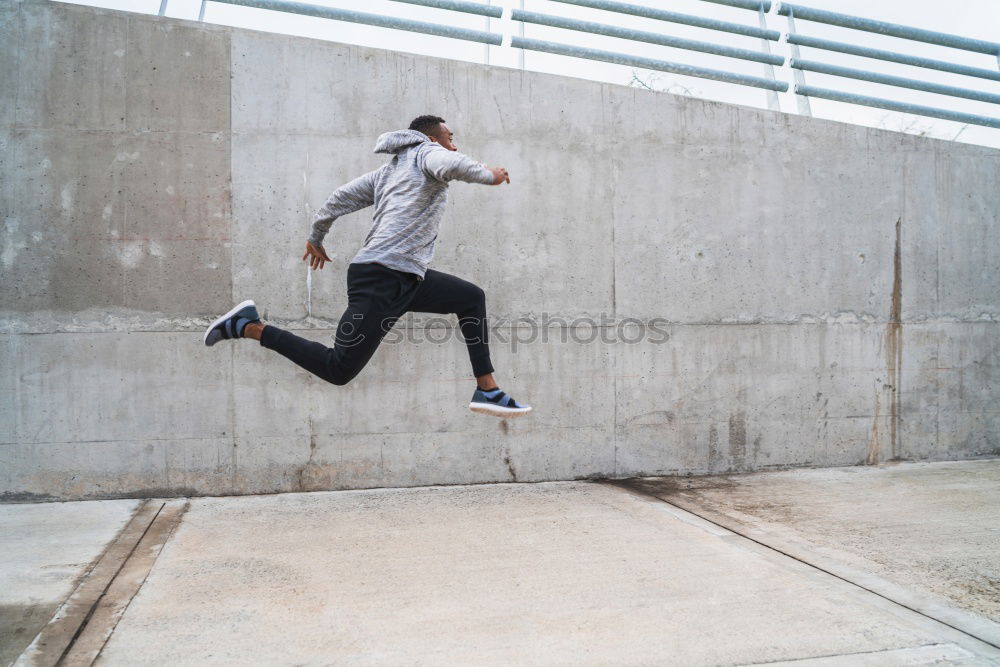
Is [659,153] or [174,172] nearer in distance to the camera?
[174,172]

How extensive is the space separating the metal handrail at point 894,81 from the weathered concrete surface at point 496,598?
4.18 m

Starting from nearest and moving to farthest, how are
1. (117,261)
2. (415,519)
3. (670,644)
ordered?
(670,644) → (415,519) → (117,261)

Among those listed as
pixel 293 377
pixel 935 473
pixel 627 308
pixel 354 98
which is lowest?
pixel 935 473

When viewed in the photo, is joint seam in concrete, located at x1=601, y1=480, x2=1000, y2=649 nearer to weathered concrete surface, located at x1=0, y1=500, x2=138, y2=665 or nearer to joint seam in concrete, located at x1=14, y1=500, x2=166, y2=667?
joint seam in concrete, located at x1=14, y1=500, x2=166, y2=667

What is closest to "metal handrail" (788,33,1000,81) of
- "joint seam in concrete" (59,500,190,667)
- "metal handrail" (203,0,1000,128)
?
"metal handrail" (203,0,1000,128)

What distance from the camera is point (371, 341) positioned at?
12.2 ft

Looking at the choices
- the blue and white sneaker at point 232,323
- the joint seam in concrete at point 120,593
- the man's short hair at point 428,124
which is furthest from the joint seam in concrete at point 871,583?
the joint seam in concrete at point 120,593

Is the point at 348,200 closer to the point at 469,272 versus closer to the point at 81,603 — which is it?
the point at 469,272

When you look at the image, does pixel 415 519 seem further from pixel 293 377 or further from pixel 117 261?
pixel 117 261

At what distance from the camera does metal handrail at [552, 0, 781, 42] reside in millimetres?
6102

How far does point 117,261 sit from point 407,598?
3388 millimetres

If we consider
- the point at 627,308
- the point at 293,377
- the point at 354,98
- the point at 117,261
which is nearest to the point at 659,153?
the point at 627,308

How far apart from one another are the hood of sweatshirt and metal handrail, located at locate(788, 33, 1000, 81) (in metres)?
4.21

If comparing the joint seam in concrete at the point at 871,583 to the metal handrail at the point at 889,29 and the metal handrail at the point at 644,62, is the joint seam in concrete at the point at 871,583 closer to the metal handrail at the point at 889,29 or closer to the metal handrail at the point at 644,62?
the metal handrail at the point at 644,62
